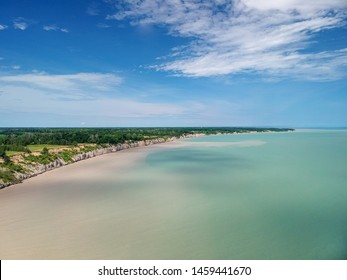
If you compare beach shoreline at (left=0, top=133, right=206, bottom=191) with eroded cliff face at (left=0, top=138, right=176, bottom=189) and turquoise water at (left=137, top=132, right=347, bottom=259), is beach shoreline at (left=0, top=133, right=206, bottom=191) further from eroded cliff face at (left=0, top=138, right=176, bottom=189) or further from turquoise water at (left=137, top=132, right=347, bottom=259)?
turquoise water at (left=137, top=132, right=347, bottom=259)

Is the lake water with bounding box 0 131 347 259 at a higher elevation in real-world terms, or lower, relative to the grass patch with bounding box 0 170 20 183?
lower

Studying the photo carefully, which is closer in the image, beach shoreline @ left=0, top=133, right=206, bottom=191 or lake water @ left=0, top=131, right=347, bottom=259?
lake water @ left=0, top=131, right=347, bottom=259

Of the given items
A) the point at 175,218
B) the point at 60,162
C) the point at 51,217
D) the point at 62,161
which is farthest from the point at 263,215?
the point at 62,161

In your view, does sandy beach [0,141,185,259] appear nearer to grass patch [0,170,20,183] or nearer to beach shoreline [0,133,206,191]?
beach shoreline [0,133,206,191]

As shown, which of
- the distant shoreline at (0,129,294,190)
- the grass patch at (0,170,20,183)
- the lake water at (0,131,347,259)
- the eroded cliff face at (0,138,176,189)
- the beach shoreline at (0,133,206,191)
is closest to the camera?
the lake water at (0,131,347,259)

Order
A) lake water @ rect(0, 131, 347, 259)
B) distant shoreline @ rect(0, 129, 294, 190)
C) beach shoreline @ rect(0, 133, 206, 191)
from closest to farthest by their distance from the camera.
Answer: lake water @ rect(0, 131, 347, 259) → distant shoreline @ rect(0, 129, 294, 190) → beach shoreline @ rect(0, 133, 206, 191)

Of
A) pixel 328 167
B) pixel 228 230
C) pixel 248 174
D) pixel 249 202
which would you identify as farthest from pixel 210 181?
pixel 328 167

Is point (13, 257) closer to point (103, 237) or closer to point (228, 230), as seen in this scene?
point (103, 237)

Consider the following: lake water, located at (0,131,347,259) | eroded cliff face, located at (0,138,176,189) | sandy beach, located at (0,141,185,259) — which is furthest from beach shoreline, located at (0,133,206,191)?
lake water, located at (0,131,347,259)
